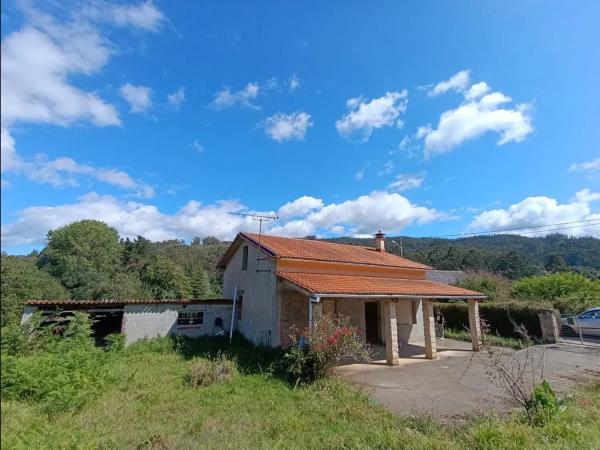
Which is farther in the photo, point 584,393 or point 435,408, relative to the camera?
point 584,393

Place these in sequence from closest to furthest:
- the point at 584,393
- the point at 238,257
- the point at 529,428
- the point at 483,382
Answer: the point at 529,428
the point at 584,393
the point at 483,382
the point at 238,257

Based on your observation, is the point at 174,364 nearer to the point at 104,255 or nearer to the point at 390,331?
the point at 390,331

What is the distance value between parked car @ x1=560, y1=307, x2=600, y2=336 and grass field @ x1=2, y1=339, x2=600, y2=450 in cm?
1112

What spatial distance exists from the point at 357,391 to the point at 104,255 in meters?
53.1

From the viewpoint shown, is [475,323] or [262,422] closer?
[262,422]

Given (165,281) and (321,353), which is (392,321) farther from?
(165,281)

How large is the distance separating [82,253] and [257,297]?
4570 cm

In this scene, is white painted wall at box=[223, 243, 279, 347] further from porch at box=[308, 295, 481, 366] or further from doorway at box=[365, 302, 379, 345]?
doorway at box=[365, 302, 379, 345]

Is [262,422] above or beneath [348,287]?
beneath

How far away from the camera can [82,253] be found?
48.9 m

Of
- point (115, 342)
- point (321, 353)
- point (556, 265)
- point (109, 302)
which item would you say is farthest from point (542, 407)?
A: point (556, 265)

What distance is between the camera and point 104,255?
50.7m

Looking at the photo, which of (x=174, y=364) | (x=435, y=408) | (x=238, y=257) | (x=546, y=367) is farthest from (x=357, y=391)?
(x=238, y=257)

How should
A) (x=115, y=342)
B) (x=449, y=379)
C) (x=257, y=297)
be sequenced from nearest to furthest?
1. (x=449, y=379)
2. (x=115, y=342)
3. (x=257, y=297)
